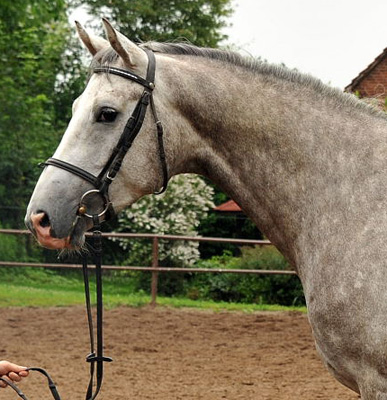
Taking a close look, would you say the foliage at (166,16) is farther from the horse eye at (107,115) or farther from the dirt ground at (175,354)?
the horse eye at (107,115)

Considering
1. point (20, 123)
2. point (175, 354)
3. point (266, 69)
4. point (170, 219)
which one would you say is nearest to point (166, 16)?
point (20, 123)

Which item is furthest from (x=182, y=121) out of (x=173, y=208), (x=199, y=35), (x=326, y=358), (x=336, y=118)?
(x=199, y=35)

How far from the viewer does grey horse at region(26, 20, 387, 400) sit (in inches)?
97.9

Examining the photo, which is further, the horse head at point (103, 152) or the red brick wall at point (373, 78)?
the red brick wall at point (373, 78)

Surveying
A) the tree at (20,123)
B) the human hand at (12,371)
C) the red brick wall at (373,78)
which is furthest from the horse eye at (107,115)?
the tree at (20,123)

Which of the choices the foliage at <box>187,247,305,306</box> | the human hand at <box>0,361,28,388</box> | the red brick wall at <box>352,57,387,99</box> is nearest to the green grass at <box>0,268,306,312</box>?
the foliage at <box>187,247,305,306</box>

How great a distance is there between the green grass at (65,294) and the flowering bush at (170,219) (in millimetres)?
913

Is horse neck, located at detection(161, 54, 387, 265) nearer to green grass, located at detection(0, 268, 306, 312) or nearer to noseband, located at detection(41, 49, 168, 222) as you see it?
noseband, located at detection(41, 49, 168, 222)

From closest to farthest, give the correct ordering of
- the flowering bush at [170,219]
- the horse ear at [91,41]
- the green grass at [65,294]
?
the horse ear at [91,41] → the green grass at [65,294] → the flowering bush at [170,219]

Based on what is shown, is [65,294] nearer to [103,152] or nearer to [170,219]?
[170,219]

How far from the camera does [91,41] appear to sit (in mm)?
2852

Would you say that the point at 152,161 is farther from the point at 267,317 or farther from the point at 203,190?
the point at 203,190

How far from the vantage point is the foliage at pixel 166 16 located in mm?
23625

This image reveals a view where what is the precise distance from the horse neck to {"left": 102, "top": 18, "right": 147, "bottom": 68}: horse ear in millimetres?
175
